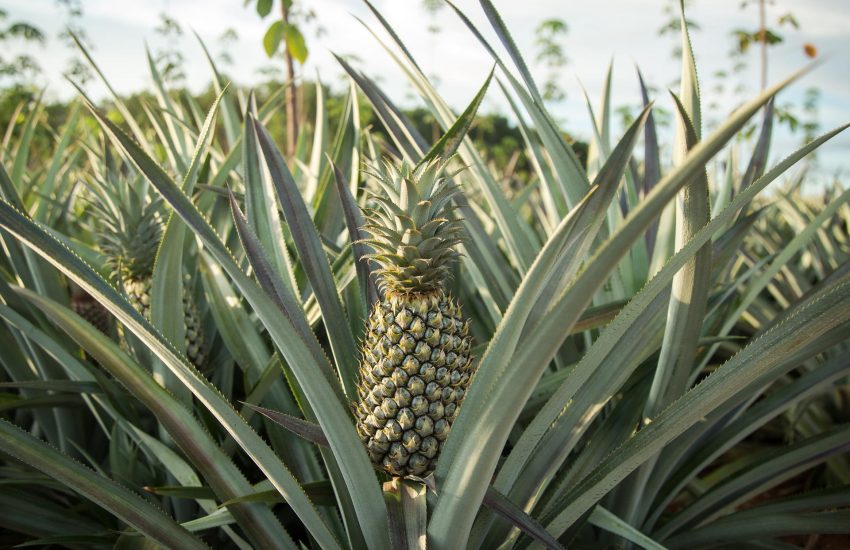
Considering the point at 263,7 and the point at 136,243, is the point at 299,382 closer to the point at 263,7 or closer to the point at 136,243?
the point at 136,243

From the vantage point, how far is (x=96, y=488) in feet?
Answer: 2.98

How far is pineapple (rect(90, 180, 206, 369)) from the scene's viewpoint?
153cm

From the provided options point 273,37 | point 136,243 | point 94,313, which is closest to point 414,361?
point 136,243

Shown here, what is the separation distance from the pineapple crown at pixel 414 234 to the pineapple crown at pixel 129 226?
822 millimetres

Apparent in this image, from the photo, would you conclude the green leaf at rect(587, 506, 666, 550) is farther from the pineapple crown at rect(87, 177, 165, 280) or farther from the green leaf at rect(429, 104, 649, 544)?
the pineapple crown at rect(87, 177, 165, 280)

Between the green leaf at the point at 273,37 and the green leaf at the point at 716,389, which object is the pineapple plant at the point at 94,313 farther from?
the green leaf at the point at 716,389

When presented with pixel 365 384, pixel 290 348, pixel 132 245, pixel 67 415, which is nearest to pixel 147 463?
pixel 67 415

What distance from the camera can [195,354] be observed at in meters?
1.55

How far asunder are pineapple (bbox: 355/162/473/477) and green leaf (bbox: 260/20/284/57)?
154 centimetres

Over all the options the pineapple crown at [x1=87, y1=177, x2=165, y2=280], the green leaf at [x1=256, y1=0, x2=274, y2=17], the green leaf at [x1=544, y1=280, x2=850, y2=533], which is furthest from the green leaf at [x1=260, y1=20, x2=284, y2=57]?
the green leaf at [x1=544, y1=280, x2=850, y2=533]

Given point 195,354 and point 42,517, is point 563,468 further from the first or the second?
point 42,517

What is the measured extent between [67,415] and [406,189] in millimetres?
1163

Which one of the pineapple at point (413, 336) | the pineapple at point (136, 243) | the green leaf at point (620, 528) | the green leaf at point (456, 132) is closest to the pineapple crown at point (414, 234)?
the pineapple at point (413, 336)

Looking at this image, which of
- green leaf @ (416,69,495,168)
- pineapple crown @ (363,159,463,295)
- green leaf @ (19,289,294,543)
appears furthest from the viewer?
green leaf @ (416,69,495,168)
